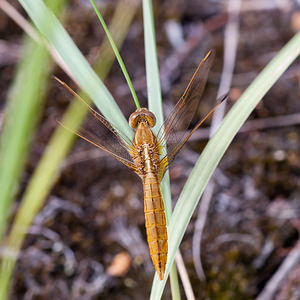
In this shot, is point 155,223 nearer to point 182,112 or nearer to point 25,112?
point 182,112

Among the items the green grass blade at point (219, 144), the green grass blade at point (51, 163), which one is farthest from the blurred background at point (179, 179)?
the green grass blade at point (219, 144)

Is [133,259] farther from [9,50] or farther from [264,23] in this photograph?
[264,23]

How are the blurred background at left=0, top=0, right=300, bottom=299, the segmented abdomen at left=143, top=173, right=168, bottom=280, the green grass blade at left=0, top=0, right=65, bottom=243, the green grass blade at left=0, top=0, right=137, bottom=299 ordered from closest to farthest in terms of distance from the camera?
the green grass blade at left=0, top=0, right=65, bottom=243, the green grass blade at left=0, top=0, right=137, bottom=299, the segmented abdomen at left=143, top=173, right=168, bottom=280, the blurred background at left=0, top=0, right=300, bottom=299

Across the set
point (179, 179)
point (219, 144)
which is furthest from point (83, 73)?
point (179, 179)

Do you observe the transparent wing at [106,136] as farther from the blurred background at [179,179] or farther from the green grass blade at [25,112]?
the green grass blade at [25,112]

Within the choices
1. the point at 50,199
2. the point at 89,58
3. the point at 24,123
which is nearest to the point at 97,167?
the point at 50,199

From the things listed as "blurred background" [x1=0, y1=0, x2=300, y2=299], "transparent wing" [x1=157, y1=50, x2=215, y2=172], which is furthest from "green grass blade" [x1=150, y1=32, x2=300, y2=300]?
"blurred background" [x1=0, y1=0, x2=300, y2=299]

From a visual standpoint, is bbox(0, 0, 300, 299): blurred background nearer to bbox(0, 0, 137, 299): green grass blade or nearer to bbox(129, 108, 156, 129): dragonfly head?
bbox(0, 0, 137, 299): green grass blade
